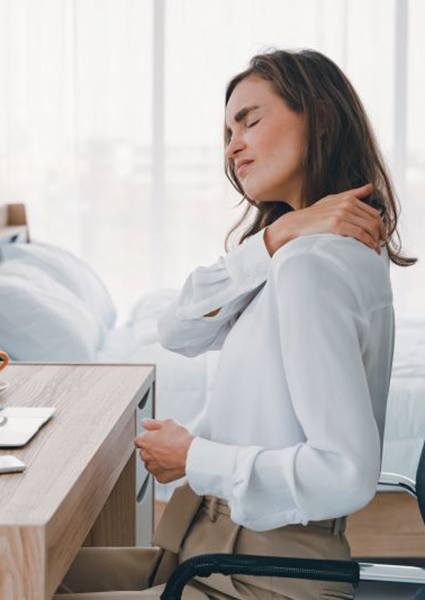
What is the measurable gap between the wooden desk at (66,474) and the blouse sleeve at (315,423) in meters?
0.18

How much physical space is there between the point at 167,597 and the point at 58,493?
182 mm

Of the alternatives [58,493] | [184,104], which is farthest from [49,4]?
[58,493]

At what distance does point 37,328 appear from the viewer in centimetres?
253

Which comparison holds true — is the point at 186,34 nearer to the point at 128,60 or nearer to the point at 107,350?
the point at 128,60

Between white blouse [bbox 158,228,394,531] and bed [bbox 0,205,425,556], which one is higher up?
white blouse [bbox 158,228,394,531]

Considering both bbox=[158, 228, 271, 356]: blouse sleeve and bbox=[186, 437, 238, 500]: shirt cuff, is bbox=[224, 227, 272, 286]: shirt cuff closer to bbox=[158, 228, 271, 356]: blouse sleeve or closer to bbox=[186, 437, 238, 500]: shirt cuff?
bbox=[158, 228, 271, 356]: blouse sleeve

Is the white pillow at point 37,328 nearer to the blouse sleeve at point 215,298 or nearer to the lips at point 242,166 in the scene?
the blouse sleeve at point 215,298

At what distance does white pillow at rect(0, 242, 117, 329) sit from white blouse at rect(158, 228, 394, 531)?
6.60 ft

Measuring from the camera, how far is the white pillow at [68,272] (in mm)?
3225

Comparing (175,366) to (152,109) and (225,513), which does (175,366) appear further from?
(152,109)

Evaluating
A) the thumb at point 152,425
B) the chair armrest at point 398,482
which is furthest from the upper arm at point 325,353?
the chair armrest at point 398,482

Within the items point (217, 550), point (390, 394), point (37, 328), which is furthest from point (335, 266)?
point (37, 328)

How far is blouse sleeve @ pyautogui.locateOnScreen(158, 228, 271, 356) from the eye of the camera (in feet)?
4.33

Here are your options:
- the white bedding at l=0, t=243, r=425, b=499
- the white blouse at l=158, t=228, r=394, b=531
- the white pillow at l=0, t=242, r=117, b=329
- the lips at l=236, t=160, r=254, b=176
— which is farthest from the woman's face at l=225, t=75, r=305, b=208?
the white pillow at l=0, t=242, r=117, b=329
